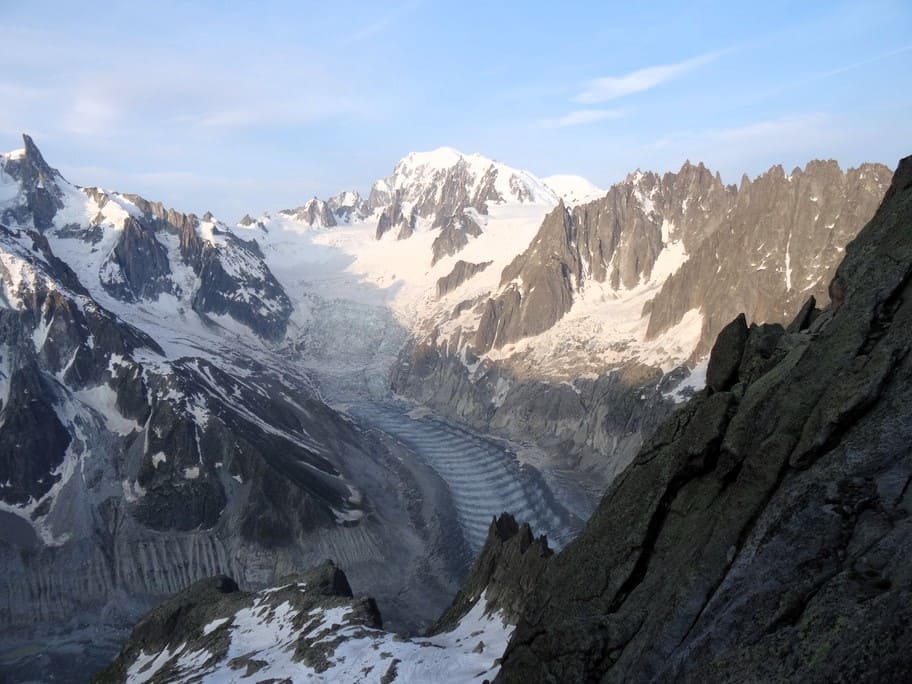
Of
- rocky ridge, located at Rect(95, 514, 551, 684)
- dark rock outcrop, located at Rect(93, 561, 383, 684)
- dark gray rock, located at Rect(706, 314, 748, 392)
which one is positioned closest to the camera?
dark gray rock, located at Rect(706, 314, 748, 392)

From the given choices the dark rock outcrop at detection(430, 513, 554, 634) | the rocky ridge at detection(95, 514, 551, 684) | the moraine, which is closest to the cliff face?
the rocky ridge at detection(95, 514, 551, 684)

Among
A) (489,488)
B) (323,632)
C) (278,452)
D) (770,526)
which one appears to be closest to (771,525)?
(770,526)

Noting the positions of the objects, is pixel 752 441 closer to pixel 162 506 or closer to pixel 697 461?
pixel 697 461

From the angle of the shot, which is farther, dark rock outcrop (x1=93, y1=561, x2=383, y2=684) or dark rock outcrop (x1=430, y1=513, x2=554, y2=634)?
dark rock outcrop (x1=93, y1=561, x2=383, y2=684)

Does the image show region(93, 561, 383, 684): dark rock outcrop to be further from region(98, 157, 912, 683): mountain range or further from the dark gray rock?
the dark gray rock

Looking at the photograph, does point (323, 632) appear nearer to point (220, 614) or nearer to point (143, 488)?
point (220, 614)

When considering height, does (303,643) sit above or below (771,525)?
below

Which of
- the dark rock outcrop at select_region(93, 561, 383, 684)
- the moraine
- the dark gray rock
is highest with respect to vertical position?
the dark gray rock

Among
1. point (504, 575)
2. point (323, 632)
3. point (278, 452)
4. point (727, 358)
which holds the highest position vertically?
point (727, 358)
